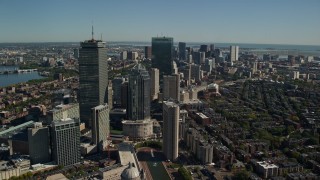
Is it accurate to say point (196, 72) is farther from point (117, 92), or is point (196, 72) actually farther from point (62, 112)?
point (62, 112)

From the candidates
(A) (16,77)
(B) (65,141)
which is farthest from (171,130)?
(A) (16,77)

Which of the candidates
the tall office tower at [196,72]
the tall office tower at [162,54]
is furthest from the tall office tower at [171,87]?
the tall office tower at [196,72]

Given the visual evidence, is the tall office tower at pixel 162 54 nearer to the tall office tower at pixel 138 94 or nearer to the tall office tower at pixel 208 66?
the tall office tower at pixel 138 94

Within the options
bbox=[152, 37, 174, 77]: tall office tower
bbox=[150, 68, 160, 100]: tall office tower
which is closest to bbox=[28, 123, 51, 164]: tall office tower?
bbox=[150, 68, 160, 100]: tall office tower

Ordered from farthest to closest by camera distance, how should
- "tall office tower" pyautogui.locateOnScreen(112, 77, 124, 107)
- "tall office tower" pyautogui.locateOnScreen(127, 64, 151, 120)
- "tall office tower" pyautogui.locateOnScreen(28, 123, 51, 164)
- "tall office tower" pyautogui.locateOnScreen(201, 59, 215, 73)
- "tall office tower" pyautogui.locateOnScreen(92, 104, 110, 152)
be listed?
"tall office tower" pyautogui.locateOnScreen(201, 59, 215, 73), "tall office tower" pyautogui.locateOnScreen(112, 77, 124, 107), "tall office tower" pyautogui.locateOnScreen(127, 64, 151, 120), "tall office tower" pyautogui.locateOnScreen(92, 104, 110, 152), "tall office tower" pyautogui.locateOnScreen(28, 123, 51, 164)

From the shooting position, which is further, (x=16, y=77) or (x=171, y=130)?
(x=16, y=77)

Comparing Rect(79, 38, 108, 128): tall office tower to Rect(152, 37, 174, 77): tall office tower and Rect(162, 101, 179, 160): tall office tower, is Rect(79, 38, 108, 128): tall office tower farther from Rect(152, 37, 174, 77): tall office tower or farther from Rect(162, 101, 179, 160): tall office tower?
Rect(152, 37, 174, 77): tall office tower
